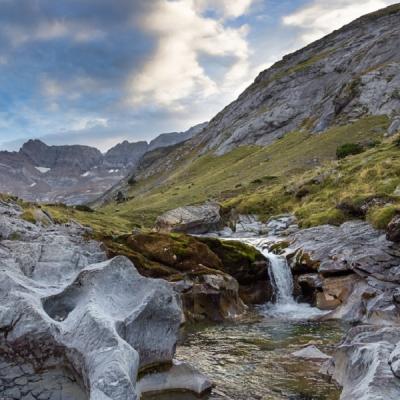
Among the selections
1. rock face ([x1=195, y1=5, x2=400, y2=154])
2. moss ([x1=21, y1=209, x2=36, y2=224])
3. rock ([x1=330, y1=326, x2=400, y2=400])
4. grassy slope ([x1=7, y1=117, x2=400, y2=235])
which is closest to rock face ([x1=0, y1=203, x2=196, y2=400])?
rock ([x1=330, y1=326, x2=400, y2=400])

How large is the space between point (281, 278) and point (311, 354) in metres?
16.4

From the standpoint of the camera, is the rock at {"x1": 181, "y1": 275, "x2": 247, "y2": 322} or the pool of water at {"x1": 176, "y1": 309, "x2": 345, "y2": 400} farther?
the rock at {"x1": 181, "y1": 275, "x2": 247, "y2": 322}

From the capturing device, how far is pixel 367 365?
49.8 feet

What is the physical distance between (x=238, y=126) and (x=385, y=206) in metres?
124

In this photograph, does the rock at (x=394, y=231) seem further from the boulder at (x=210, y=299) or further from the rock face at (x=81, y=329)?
the rock face at (x=81, y=329)

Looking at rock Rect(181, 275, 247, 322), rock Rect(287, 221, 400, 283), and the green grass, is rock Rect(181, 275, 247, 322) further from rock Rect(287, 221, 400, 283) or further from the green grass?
the green grass

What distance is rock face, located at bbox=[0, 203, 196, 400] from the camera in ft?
45.1

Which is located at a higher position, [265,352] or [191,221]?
[191,221]

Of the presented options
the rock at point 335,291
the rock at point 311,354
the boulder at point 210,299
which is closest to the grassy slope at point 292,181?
the rock at point 335,291

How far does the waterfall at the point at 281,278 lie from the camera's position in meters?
36.1

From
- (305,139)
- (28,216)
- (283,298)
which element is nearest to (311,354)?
(283,298)

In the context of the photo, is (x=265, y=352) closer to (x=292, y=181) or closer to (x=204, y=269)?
(x=204, y=269)

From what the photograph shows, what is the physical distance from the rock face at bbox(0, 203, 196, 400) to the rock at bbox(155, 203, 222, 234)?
37.3 m

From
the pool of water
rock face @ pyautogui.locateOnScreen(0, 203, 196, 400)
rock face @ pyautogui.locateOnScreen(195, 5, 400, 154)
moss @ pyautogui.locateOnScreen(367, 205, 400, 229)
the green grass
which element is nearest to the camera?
rock face @ pyautogui.locateOnScreen(0, 203, 196, 400)
